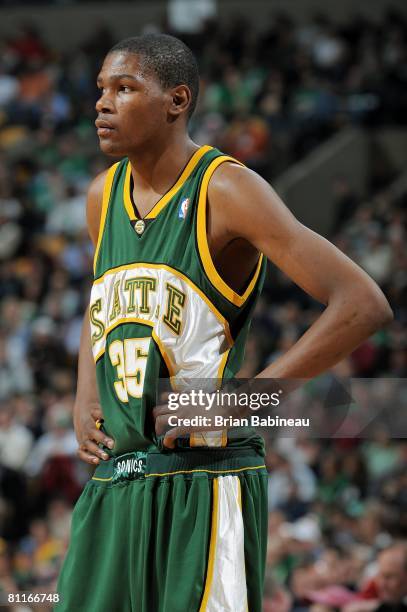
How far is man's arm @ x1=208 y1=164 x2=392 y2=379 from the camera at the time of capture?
9.59ft

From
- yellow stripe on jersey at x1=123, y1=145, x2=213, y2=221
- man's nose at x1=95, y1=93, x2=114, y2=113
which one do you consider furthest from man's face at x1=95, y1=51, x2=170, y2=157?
yellow stripe on jersey at x1=123, y1=145, x2=213, y2=221

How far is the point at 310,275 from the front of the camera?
2998mm

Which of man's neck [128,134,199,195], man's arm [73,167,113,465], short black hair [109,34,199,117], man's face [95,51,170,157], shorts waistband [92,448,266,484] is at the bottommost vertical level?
shorts waistband [92,448,266,484]

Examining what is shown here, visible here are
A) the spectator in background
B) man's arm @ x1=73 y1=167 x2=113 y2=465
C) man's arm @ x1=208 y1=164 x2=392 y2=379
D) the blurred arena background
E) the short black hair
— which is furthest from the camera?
the blurred arena background

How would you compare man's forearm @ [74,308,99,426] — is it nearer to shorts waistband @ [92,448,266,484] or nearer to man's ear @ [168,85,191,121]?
shorts waistband @ [92,448,266,484]

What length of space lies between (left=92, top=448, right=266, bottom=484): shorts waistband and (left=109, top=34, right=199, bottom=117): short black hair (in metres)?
1.09

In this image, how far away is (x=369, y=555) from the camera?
6973 mm

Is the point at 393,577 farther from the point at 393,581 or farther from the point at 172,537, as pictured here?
the point at 172,537

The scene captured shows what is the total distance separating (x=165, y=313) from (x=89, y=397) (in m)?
0.60

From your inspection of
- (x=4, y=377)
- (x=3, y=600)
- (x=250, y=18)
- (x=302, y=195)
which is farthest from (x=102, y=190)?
(x=250, y=18)

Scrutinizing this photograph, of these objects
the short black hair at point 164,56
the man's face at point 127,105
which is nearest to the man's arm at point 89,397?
the man's face at point 127,105

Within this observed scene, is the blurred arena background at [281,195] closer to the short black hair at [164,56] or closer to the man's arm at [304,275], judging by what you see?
the man's arm at [304,275]

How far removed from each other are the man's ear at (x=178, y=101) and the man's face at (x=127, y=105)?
4 cm

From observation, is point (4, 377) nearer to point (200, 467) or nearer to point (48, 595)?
point (48, 595)
